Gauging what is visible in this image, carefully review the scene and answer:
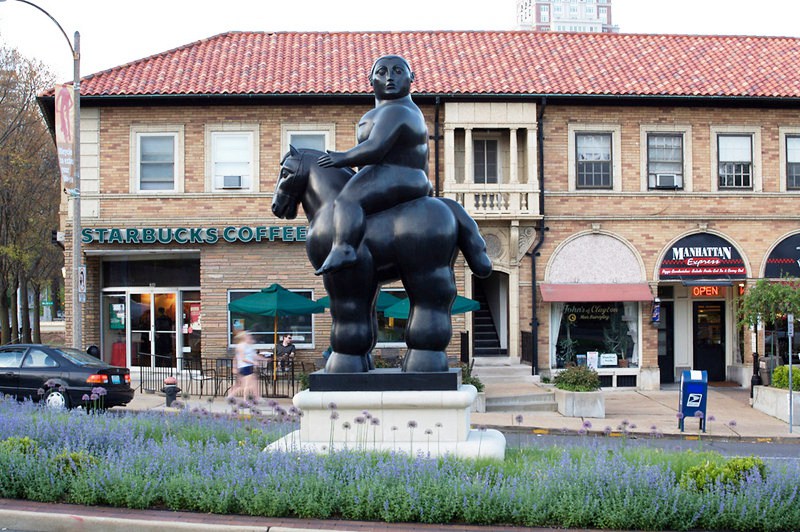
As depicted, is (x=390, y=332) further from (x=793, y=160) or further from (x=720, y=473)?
(x=720, y=473)

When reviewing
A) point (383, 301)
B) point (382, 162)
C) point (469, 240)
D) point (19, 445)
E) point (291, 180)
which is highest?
point (382, 162)

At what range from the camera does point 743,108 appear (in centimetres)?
2322

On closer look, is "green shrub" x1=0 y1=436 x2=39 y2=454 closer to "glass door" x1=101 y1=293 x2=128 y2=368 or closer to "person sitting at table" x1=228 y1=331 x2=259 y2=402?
"person sitting at table" x1=228 y1=331 x2=259 y2=402

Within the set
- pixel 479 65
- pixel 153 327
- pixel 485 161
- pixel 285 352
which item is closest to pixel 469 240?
pixel 285 352

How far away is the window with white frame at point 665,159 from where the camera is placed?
2303cm

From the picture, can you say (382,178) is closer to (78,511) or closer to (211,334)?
(78,511)

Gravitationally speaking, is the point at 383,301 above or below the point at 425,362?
above

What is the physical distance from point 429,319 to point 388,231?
92 cm

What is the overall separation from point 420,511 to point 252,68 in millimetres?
19251

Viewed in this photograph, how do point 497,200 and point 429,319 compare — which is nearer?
point 429,319

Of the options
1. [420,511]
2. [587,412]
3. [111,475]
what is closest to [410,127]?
[420,511]

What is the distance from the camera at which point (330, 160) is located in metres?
8.00

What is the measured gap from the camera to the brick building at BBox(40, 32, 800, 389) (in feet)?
73.3

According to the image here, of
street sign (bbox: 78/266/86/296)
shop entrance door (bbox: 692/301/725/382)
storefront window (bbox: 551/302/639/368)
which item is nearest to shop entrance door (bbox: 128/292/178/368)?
street sign (bbox: 78/266/86/296)
